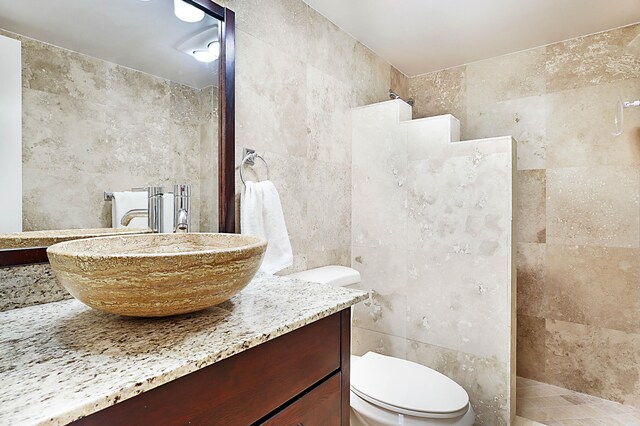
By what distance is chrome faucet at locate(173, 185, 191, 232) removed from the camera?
3.99ft

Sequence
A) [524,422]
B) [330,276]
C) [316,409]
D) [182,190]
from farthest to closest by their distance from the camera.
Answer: [524,422], [330,276], [182,190], [316,409]

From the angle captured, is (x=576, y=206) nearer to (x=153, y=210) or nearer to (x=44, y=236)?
(x=153, y=210)

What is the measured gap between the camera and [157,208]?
116 cm

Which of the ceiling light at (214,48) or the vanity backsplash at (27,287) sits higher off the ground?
the ceiling light at (214,48)

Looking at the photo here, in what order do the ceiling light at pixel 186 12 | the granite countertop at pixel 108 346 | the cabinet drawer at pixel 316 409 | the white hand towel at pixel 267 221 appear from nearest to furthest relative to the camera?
the granite countertop at pixel 108 346
the cabinet drawer at pixel 316 409
the ceiling light at pixel 186 12
the white hand towel at pixel 267 221

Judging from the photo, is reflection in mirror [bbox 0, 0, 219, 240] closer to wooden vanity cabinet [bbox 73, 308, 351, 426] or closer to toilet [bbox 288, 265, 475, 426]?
wooden vanity cabinet [bbox 73, 308, 351, 426]

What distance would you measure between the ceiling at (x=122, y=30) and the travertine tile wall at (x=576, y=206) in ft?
6.62

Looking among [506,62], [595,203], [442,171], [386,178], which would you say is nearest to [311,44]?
[386,178]

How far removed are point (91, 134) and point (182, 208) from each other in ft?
1.20

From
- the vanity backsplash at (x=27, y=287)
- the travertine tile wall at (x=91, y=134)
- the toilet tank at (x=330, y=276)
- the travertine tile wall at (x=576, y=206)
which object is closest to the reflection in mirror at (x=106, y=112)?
the travertine tile wall at (x=91, y=134)

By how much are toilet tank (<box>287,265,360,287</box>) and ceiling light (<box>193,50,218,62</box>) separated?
1.00 m

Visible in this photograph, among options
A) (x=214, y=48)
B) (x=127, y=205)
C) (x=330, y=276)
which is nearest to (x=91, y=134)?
(x=127, y=205)

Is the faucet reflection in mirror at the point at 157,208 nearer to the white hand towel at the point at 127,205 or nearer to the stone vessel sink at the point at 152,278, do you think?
the white hand towel at the point at 127,205

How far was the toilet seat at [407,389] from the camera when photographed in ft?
4.25
